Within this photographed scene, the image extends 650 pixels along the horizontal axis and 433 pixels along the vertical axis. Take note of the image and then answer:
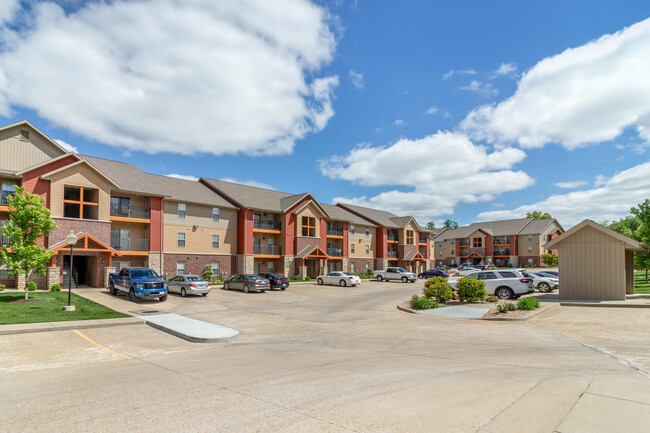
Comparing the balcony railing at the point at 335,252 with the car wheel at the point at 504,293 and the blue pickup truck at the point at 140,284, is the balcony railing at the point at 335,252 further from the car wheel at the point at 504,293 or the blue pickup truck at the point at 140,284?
the car wheel at the point at 504,293

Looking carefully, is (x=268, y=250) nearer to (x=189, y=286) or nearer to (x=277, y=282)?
(x=277, y=282)

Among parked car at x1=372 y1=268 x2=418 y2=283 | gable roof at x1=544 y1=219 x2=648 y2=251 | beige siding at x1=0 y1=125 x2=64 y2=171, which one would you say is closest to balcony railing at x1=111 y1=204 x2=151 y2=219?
beige siding at x1=0 y1=125 x2=64 y2=171

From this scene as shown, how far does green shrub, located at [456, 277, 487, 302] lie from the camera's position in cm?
2053

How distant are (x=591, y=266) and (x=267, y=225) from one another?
1162 inches

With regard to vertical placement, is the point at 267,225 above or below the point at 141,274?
above

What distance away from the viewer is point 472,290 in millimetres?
20531

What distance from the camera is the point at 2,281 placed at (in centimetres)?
2538

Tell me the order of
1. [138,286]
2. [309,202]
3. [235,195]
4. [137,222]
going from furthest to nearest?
1. [309,202]
2. [235,195]
3. [137,222]
4. [138,286]

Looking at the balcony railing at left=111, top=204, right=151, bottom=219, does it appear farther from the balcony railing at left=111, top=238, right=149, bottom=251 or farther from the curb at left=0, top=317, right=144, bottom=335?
the curb at left=0, top=317, right=144, bottom=335

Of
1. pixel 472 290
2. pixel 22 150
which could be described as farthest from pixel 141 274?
pixel 472 290

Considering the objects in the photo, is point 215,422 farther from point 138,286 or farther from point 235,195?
point 235,195

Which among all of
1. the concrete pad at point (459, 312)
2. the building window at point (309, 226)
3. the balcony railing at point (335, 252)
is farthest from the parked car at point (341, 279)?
the concrete pad at point (459, 312)

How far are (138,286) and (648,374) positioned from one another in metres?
22.5

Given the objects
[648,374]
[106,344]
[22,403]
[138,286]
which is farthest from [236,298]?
[648,374]
